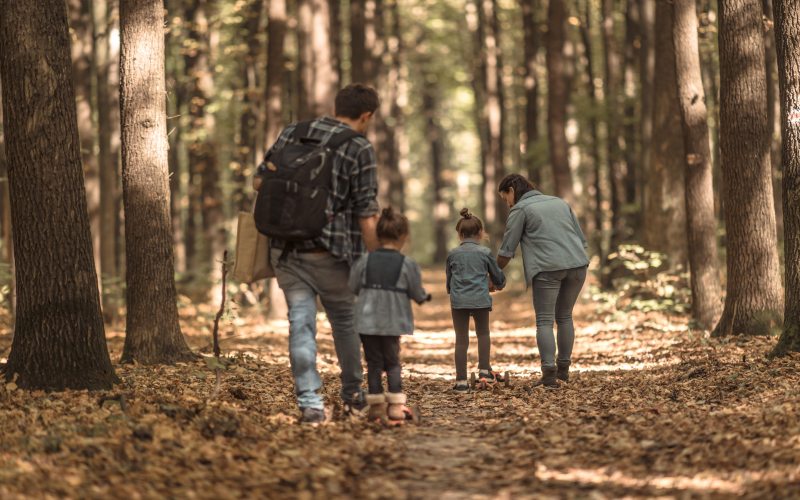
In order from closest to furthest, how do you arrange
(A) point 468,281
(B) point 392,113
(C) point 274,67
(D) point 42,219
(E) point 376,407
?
(E) point 376,407 < (D) point 42,219 < (A) point 468,281 < (C) point 274,67 < (B) point 392,113

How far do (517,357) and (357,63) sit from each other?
11.8m

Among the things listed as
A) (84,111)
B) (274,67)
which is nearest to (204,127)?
(274,67)

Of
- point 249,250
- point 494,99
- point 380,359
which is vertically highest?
point 494,99

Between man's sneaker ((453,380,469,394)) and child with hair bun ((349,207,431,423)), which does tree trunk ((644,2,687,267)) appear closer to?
man's sneaker ((453,380,469,394))

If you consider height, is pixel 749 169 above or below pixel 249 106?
below

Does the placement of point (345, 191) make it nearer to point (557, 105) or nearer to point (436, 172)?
point (557, 105)

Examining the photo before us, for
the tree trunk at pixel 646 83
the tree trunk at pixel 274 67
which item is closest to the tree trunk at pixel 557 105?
the tree trunk at pixel 646 83

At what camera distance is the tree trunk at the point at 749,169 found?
11.7 meters

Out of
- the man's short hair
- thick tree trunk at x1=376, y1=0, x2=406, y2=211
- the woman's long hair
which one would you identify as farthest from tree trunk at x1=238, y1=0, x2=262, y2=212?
the man's short hair

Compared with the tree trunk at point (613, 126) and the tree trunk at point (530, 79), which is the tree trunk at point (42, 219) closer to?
the tree trunk at point (613, 126)

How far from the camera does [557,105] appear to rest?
21625 millimetres

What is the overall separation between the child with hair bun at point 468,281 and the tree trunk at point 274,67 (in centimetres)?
987

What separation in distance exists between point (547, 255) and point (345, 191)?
307 centimetres

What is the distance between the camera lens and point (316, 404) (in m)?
7.17
